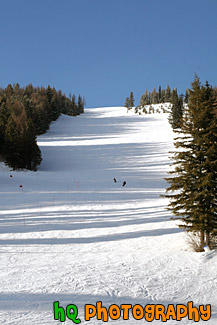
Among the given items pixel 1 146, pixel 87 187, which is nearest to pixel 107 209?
pixel 87 187

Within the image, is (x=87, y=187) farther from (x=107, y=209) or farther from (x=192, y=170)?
(x=192, y=170)

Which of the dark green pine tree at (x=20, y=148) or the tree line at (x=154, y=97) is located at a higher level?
the tree line at (x=154, y=97)

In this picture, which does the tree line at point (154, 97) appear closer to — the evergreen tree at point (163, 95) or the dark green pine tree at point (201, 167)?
the evergreen tree at point (163, 95)

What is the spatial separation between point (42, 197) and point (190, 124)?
44.0 feet

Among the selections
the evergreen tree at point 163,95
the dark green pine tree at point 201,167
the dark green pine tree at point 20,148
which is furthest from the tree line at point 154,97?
the dark green pine tree at point 201,167

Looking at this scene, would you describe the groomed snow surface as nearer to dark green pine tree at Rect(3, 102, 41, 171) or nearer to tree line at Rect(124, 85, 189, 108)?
dark green pine tree at Rect(3, 102, 41, 171)

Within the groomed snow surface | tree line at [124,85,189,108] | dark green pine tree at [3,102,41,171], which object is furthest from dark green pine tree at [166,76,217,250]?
tree line at [124,85,189,108]

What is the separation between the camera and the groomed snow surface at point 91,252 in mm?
6043

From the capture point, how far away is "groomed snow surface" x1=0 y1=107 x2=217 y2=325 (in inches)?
238

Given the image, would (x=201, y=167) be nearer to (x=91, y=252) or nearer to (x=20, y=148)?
(x=91, y=252)

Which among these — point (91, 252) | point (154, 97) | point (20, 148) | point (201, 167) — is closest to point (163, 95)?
point (154, 97)

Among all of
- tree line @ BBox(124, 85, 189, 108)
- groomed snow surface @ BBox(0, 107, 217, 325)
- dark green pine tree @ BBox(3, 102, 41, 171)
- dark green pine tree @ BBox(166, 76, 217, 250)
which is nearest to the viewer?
groomed snow surface @ BBox(0, 107, 217, 325)

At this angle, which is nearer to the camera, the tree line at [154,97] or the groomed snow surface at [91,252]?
the groomed snow surface at [91,252]

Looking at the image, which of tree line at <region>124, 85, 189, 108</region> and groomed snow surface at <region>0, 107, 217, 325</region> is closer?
groomed snow surface at <region>0, 107, 217, 325</region>
